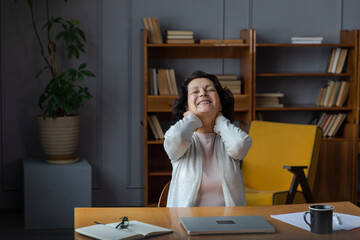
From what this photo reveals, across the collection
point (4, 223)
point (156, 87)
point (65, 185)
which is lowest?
point (4, 223)

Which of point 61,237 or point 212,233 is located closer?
point 212,233

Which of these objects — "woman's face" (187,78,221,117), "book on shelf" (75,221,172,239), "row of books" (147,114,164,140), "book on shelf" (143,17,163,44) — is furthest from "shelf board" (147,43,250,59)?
"book on shelf" (75,221,172,239)

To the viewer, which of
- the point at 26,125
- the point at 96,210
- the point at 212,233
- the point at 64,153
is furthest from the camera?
the point at 26,125

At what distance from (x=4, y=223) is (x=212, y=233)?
128 inches

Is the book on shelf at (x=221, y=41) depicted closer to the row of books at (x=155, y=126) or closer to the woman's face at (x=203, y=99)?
the row of books at (x=155, y=126)

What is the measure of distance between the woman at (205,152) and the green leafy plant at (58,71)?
2.02 m

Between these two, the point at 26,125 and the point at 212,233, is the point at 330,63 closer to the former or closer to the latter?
the point at 26,125

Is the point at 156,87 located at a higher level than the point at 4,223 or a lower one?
higher

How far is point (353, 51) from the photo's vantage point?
4.93m

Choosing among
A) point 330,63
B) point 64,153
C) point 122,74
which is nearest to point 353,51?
point 330,63

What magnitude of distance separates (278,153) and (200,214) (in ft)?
7.27

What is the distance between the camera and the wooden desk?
1.85 meters

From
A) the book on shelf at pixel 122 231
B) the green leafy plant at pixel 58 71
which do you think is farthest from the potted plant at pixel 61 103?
the book on shelf at pixel 122 231

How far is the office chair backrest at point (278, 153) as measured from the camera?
4.10 m
